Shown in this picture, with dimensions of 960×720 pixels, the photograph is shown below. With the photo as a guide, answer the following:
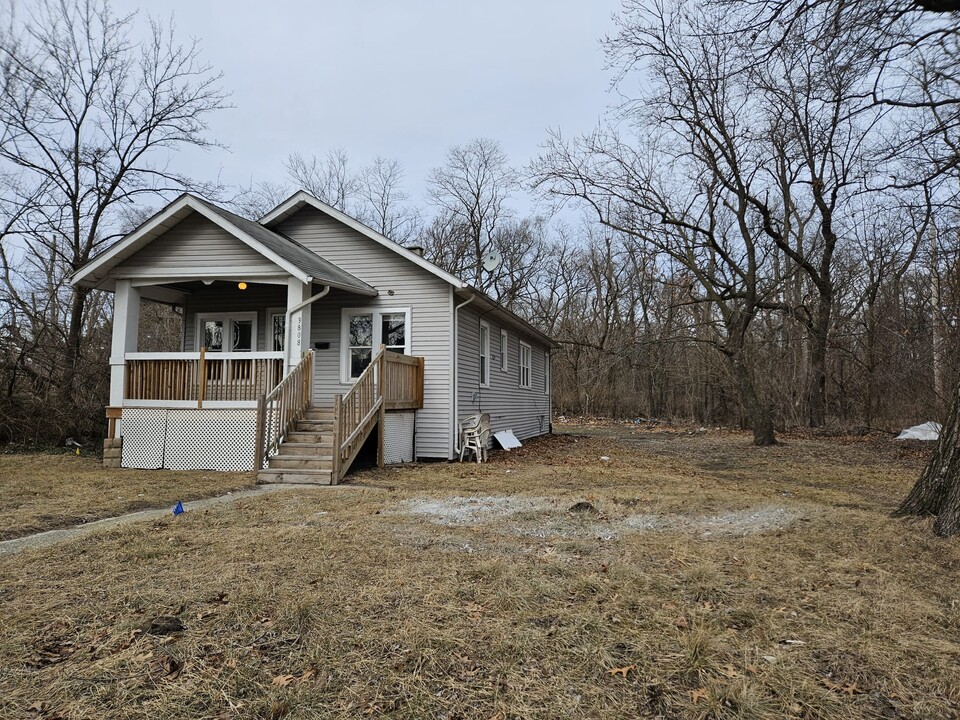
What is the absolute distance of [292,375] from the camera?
33.2ft

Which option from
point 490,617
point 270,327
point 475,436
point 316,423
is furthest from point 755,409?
point 490,617

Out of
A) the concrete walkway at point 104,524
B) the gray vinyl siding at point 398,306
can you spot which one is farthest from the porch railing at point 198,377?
the concrete walkway at point 104,524

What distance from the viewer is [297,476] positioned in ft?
29.7

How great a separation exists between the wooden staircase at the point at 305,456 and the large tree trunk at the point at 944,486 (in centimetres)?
724

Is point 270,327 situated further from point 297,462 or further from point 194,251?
point 297,462

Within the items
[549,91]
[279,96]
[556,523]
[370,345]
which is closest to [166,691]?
[556,523]

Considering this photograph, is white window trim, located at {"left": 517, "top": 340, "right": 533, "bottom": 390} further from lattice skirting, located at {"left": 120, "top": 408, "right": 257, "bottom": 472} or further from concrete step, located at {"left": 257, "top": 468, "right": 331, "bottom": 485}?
concrete step, located at {"left": 257, "top": 468, "right": 331, "bottom": 485}

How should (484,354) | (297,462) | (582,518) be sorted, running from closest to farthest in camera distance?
(582,518) → (297,462) → (484,354)

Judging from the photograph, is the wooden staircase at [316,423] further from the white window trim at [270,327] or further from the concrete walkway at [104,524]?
the white window trim at [270,327]

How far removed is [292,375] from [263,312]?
371 centimetres

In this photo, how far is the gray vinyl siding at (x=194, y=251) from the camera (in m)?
10.9

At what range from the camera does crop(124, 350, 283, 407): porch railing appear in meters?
10.5

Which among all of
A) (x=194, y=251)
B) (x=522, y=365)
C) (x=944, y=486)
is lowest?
(x=944, y=486)

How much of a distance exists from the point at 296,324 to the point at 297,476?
2946 mm
